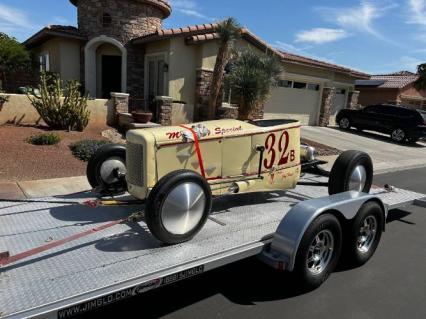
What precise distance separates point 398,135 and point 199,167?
16.9 metres

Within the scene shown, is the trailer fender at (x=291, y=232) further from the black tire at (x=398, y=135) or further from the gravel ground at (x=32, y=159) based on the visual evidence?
the black tire at (x=398, y=135)

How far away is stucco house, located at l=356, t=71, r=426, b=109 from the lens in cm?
2884

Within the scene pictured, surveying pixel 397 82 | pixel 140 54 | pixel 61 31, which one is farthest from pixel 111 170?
pixel 397 82

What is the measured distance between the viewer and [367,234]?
443 cm

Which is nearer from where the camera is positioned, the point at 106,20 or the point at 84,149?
the point at 84,149

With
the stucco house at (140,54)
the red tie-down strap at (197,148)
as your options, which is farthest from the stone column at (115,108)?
the red tie-down strap at (197,148)

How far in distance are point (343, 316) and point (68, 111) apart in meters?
9.31

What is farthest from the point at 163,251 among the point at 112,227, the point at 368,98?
the point at 368,98

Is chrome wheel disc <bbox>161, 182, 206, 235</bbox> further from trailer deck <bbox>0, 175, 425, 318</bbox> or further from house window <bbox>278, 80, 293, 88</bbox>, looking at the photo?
house window <bbox>278, 80, 293, 88</bbox>

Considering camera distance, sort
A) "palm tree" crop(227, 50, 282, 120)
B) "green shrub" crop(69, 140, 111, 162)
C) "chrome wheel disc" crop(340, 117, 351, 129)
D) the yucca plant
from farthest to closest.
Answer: "chrome wheel disc" crop(340, 117, 351, 129), "palm tree" crop(227, 50, 282, 120), the yucca plant, "green shrub" crop(69, 140, 111, 162)

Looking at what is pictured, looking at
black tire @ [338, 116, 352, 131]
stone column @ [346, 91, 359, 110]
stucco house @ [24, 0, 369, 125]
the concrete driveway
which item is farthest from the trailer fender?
stone column @ [346, 91, 359, 110]

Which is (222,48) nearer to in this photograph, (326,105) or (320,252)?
(326,105)

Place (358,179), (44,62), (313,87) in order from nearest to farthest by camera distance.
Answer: (358,179) < (44,62) < (313,87)

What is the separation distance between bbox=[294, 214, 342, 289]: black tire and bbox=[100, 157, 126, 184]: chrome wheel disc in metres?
2.49
